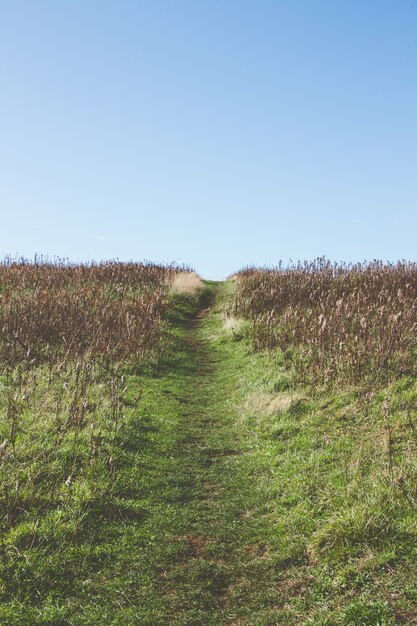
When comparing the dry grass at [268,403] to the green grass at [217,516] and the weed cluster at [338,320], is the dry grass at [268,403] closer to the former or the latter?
the green grass at [217,516]

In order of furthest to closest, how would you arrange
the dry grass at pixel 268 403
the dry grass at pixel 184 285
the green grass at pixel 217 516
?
the dry grass at pixel 184 285 → the dry grass at pixel 268 403 → the green grass at pixel 217 516

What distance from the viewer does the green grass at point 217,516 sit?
3859mm

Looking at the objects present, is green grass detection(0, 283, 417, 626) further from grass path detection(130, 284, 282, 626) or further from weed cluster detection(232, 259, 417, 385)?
weed cluster detection(232, 259, 417, 385)

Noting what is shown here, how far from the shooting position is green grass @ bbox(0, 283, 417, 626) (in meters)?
3.86

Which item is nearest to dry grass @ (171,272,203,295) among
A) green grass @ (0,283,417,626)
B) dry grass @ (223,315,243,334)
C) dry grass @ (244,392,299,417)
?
dry grass @ (223,315,243,334)

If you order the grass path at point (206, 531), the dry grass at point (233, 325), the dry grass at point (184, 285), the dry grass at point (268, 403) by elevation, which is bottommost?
the grass path at point (206, 531)

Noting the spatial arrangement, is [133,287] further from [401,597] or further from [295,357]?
[401,597]

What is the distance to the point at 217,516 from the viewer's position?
5266 mm

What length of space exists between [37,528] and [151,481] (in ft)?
5.32

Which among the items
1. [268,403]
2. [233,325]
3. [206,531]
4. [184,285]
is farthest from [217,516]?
[184,285]

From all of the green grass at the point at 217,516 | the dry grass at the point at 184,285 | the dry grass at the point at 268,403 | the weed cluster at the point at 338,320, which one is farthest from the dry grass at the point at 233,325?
the green grass at the point at 217,516

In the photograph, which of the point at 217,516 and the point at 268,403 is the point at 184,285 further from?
the point at 217,516

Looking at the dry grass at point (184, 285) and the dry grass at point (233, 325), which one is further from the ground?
the dry grass at point (184, 285)

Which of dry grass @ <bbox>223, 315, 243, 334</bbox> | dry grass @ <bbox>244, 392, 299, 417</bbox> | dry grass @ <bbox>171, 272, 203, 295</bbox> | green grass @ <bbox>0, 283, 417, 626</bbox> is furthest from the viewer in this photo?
dry grass @ <bbox>171, 272, 203, 295</bbox>
